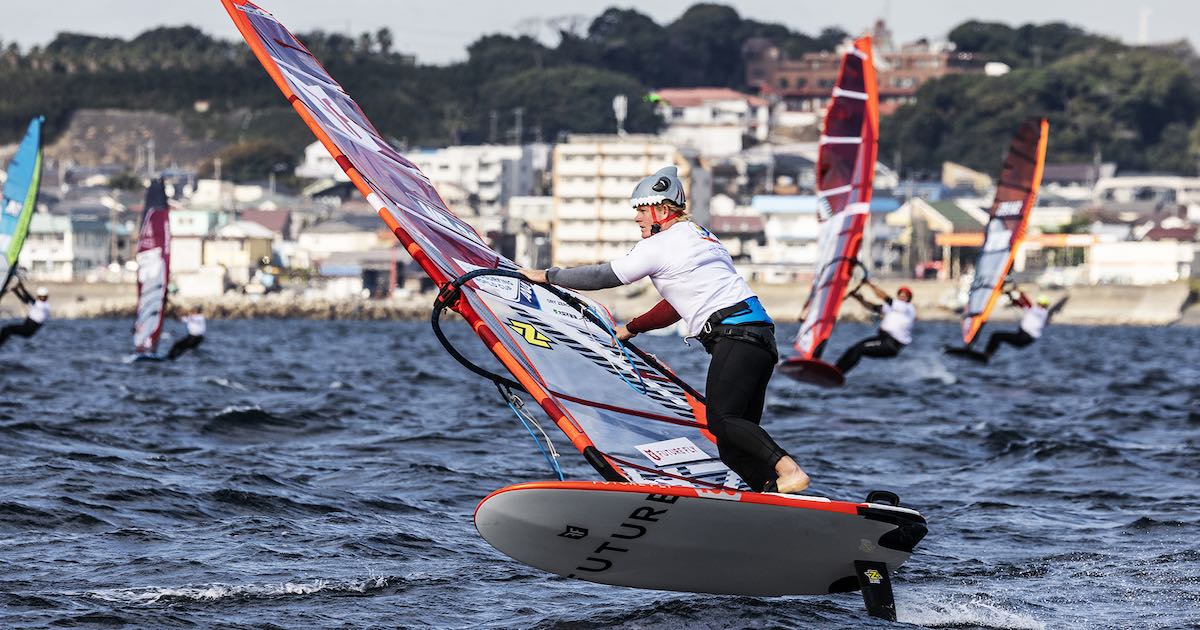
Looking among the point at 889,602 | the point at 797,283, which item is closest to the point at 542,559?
the point at 889,602

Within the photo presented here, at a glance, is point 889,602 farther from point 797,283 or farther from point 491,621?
point 797,283

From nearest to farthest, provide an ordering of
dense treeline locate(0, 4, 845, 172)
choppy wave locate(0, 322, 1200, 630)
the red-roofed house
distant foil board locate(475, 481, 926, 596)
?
distant foil board locate(475, 481, 926, 596) < choppy wave locate(0, 322, 1200, 630) < the red-roofed house < dense treeline locate(0, 4, 845, 172)

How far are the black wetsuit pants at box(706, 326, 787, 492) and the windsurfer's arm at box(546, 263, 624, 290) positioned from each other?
25.4 inches

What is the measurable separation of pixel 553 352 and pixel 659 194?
1.02 m

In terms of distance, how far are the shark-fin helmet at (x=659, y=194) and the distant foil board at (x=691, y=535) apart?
1315mm

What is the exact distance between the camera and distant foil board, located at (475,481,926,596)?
7.09 meters

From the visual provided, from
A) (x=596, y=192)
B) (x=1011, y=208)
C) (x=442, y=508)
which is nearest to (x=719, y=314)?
(x=442, y=508)

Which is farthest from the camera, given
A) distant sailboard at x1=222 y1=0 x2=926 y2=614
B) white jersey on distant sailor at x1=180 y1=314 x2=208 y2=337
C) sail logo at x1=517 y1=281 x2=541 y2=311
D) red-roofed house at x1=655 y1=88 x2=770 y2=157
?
red-roofed house at x1=655 y1=88 x2=770 y2=157

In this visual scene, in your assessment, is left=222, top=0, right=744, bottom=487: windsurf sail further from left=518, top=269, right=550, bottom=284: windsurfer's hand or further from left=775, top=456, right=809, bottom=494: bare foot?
left=775, top=456, right=809, bottom=494: bare foot

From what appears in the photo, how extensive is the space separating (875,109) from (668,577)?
14.8 meters

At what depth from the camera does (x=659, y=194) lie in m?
7.53

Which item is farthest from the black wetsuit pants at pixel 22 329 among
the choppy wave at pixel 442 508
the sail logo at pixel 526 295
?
the sail logo at pixel 526 295

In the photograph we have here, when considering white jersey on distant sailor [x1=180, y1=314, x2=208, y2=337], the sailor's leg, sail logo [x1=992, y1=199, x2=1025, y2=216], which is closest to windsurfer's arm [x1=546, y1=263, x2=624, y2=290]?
the sailor's leg

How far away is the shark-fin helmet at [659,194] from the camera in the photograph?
7.52 meters
